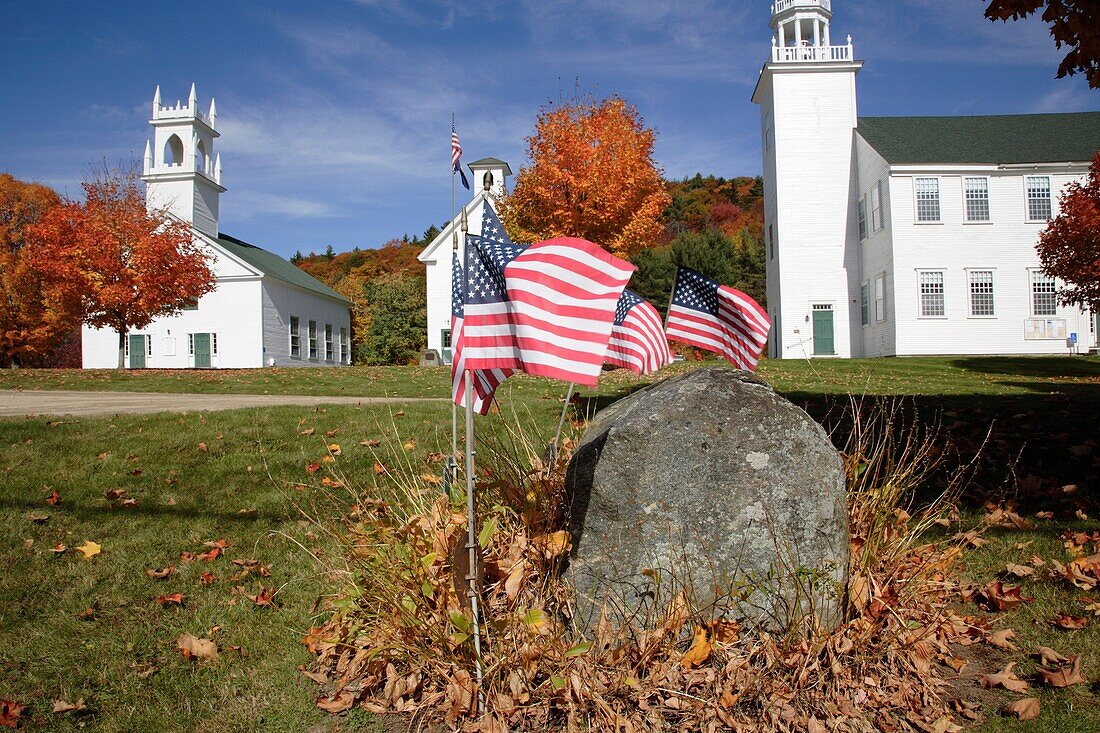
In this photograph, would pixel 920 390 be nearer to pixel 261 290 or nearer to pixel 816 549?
Answer: pixel 816 549

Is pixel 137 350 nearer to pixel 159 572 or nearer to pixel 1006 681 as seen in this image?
pixel 159 572

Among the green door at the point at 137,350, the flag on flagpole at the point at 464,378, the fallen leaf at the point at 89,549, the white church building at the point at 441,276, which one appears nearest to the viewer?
the flag on flagpole at the point at 464,378

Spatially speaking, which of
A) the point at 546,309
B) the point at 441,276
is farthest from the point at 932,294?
the point at 546,309

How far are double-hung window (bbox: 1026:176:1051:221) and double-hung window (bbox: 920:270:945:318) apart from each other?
3.99 m

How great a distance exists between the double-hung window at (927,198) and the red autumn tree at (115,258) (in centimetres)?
2716

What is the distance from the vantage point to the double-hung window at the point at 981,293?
85.3ft

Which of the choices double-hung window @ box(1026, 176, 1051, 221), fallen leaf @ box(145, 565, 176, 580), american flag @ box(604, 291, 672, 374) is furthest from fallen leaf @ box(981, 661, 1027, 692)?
double-hung window @ box(1026, 176, 1051, 221)

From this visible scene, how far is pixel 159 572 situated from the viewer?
4.75 meters

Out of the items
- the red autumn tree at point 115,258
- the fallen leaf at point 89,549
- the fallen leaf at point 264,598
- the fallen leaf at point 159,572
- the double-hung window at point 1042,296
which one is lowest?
the fallen leaf at point 264,598

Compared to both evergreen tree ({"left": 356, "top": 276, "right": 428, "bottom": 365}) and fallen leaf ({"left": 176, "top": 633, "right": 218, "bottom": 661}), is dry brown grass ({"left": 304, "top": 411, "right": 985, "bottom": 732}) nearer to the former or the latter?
fallen leaf ({"left": 176, "top": 633, "right": 218, "bottom": 661})

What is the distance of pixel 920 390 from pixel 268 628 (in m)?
11.3

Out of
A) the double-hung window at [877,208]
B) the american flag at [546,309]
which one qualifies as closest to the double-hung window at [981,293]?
the double-hung window at [877,208]

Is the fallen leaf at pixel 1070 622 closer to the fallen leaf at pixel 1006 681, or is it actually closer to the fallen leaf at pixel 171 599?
the fallen leaf at pixel 1006 681

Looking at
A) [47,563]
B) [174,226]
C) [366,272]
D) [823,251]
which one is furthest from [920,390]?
[366,272]
